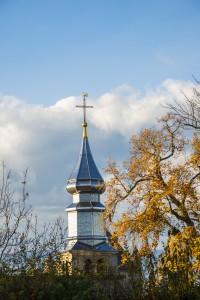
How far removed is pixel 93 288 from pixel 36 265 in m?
1.72

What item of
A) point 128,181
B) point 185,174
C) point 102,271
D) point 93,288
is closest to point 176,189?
point 185,174

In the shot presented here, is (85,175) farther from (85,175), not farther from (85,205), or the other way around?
(85,205)

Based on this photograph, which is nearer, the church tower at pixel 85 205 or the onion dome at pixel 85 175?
the church tower at pixel 85 205

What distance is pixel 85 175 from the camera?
48750 mm

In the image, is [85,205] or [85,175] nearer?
[85,205]

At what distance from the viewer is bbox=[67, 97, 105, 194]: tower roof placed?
4866 cm

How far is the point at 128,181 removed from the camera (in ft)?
81.3

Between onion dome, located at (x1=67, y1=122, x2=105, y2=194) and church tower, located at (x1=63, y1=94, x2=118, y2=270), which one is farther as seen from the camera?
onion dome, located at (x1=67, y1=122, x2=105, y2=194)

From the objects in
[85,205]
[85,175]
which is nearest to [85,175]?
[85,175]

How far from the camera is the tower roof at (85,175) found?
48656 millimetres

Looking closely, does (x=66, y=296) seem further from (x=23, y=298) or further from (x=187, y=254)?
(x=187, y=254)

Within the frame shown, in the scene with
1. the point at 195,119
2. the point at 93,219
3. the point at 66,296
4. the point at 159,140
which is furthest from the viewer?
the point at 93,219

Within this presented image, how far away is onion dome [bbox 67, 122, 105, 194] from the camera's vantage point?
48656 mm

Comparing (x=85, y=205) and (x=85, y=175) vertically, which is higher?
(x=85, y=175)
